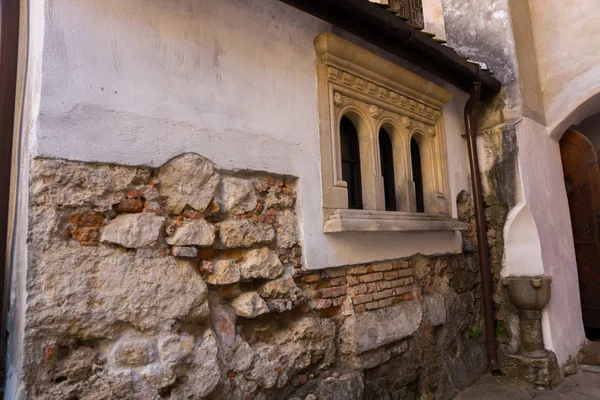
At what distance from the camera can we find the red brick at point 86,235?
2018 mm

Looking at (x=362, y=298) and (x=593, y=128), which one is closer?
(x=362, y=298)

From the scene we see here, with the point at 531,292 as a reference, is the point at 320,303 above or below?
above

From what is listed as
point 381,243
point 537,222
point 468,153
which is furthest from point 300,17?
point 537,222

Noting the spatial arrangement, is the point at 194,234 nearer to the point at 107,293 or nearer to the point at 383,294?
the point at 107,293

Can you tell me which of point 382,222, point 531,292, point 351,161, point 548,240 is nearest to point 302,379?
point 382,222

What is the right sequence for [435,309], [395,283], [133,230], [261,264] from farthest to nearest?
[435,309]
[395,283]
[261,264]
[133,230]

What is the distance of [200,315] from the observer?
2346mm

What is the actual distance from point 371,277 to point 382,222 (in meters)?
0.51

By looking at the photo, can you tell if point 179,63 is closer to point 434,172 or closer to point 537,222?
point 434,172

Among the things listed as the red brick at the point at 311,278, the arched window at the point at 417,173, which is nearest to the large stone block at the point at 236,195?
the red brick at the point at 311,278

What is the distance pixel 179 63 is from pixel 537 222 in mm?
4333

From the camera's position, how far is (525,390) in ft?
13.9

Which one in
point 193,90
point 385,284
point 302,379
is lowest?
point 302,379

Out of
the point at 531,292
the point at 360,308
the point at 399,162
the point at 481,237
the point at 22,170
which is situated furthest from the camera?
the point at 481,237
